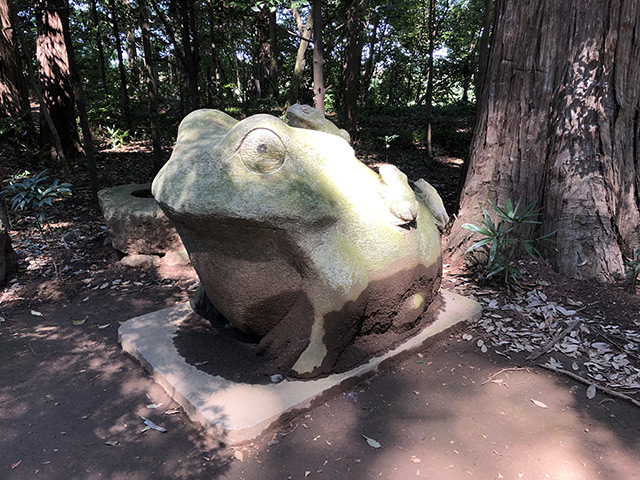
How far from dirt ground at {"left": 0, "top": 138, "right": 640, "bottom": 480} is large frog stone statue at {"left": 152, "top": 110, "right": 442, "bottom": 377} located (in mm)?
438

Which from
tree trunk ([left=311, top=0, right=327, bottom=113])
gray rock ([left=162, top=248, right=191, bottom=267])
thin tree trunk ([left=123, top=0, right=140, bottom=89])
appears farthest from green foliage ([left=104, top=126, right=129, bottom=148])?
tree trunk ([left=311, top=0, right=327, bottom=113])

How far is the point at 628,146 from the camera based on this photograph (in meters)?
3.95

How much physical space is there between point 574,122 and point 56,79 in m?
8.39

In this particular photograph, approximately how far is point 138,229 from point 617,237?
4.96 meters

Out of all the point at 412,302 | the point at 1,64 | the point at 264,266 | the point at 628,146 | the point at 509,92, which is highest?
the point at 1,64

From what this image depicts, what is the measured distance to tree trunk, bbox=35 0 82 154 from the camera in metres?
7.51

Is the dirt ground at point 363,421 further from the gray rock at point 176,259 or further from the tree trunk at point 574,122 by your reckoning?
the gray rock at point 176,259

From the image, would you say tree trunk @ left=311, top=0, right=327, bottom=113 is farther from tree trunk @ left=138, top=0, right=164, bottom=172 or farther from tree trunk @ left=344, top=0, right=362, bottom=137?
tree trunk @ left=344, top=0, right=362, bottom=137

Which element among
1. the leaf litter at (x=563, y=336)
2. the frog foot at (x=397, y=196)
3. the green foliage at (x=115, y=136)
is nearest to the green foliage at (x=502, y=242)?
the leaf litter at (x=563, y=336)

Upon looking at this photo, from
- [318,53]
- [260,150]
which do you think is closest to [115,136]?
[318,53]

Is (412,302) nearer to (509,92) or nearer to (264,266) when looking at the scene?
(264,266)

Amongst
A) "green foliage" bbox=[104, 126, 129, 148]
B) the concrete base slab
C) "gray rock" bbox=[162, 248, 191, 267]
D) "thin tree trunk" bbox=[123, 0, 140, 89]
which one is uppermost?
"thin tree trunk" bbox=[123, 0, 140, 89]

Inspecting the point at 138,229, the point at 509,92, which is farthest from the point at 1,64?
the point at 509,92

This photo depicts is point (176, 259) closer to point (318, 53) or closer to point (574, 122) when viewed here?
point (318, 53)
